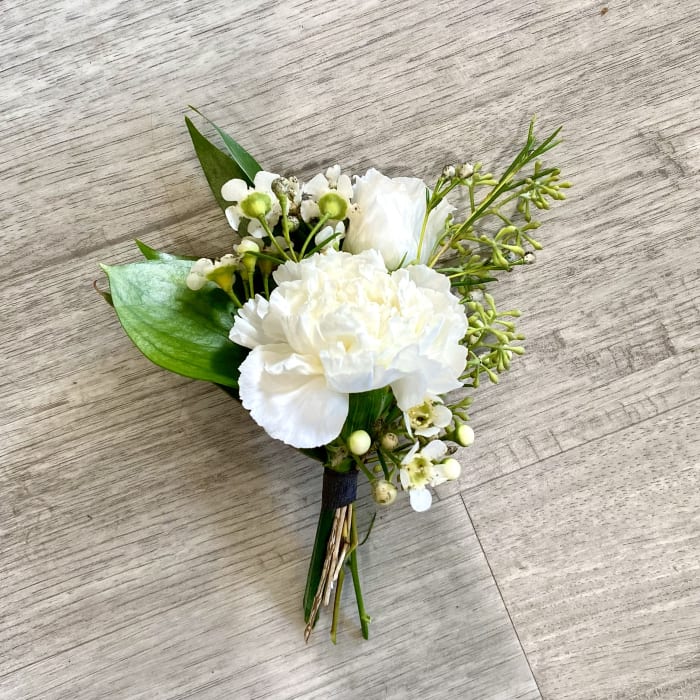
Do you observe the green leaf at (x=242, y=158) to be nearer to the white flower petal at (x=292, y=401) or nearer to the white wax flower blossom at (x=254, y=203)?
the white wax flower blossom at (x=254, y=203)

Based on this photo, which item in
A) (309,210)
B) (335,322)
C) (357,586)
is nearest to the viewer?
(335,322)

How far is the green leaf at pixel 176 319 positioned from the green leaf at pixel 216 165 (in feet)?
0.38

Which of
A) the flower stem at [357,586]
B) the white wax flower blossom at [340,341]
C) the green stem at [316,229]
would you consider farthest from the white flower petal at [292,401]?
the flower stem at [357,586]

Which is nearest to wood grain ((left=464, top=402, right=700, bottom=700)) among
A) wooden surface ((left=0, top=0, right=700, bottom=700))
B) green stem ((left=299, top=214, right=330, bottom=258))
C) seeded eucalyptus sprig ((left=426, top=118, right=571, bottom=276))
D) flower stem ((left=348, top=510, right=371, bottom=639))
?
wooden surface ((left=0, top=0, right=700, bottom=700))

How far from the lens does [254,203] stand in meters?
0.59

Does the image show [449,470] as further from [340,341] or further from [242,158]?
[242,158]

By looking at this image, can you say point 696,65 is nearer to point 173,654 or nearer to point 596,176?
point 596,176

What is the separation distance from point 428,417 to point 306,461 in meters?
0.22

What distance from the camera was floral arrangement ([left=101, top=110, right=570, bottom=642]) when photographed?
55cm

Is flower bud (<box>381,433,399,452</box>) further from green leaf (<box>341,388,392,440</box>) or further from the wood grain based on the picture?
the wood grain

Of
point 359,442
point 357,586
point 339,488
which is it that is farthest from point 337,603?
point 359,442

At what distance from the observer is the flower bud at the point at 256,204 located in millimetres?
591

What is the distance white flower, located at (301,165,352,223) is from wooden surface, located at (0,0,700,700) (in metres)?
0.17

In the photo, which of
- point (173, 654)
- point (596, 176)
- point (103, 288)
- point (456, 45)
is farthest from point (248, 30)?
point (173, 654)
